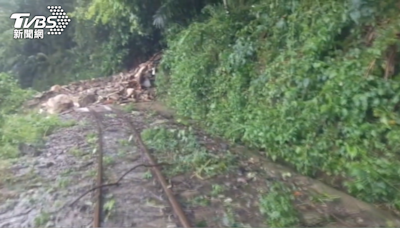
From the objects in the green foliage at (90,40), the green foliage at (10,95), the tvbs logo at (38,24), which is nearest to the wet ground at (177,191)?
the green foliage at (90,40)

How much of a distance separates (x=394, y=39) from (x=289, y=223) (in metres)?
2.60

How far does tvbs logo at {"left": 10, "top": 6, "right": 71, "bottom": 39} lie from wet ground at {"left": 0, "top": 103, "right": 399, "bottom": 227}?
743 inches

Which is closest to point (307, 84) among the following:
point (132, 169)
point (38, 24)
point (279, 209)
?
point (279, 209)

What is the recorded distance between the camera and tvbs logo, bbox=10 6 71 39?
26.2m

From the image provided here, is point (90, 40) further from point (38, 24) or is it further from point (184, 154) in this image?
point (184, 154)

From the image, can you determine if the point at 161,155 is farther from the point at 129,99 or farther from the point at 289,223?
the point at 129,99

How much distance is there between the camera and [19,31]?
26.5m

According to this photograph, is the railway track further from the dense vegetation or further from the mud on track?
the dense vegetation

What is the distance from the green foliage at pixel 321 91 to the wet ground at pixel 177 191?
0.37m

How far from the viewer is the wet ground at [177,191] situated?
4969mm

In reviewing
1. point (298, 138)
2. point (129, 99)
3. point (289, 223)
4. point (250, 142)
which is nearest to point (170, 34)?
point (129, 99)

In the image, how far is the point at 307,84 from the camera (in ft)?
22.0

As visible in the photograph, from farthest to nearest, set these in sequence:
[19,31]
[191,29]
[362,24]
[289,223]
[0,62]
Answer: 1. [0,62]
2. [19,31]
3. [191,29]
4. [362,24]
5. [289,223]

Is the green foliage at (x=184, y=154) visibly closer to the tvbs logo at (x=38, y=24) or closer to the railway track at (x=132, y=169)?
the railway track at (x=132, y=169)
